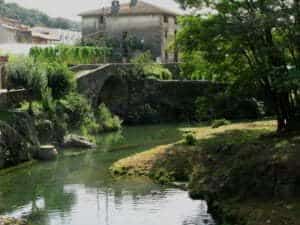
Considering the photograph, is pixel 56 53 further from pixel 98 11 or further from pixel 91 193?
pixel 91 193

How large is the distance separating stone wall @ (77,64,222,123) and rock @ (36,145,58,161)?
25586 mm

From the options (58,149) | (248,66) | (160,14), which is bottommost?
(58,149)

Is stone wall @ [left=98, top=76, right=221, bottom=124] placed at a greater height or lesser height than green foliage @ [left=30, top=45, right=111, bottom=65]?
lesser

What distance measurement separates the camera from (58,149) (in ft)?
160

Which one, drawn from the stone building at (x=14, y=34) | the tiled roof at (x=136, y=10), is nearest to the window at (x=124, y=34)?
the tiled roof at (x=136, y=10)

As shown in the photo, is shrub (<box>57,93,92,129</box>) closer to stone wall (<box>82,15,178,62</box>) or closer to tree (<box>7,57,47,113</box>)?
tree (<box>7,57,47,113</box>)

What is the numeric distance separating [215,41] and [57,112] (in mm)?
22487

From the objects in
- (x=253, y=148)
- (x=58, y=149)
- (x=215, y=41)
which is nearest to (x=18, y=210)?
(x=253, y=148)

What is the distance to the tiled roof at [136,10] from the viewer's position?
317 feet

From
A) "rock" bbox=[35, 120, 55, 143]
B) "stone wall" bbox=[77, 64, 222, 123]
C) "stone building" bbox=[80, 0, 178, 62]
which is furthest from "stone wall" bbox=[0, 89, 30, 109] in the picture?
"stone building" bbox=[80, 0, 178, 62]

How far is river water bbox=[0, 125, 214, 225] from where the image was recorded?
2694cm

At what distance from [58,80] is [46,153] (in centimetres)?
1318

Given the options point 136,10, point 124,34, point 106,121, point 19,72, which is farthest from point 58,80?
point 136,10

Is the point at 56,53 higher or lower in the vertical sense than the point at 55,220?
higher
